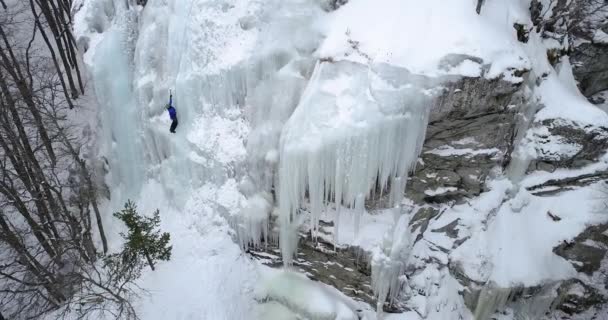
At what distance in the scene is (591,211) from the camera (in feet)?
22.6

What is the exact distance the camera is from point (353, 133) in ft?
21.1

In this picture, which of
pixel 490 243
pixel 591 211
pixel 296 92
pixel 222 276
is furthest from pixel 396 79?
pixel 222 276

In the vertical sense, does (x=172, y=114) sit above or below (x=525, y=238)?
above

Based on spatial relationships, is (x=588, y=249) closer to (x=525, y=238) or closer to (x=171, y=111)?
(x=525, y=238)

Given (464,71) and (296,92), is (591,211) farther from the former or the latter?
(296,92)

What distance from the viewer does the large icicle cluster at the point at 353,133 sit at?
6367 mm

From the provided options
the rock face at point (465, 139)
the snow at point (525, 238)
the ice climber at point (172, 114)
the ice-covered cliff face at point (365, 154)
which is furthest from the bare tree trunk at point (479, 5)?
the ice climber at point (172, 114)

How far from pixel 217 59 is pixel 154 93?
2001 mm

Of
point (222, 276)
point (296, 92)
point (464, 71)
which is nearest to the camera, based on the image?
point (464, 71)

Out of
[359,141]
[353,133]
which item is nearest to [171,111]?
[353,133]

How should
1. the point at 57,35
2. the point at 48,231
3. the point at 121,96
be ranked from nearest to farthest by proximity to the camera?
1. the point at 48,231
2. the point at 121,96
3. the point at 57,35

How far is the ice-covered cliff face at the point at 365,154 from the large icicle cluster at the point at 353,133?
27mm

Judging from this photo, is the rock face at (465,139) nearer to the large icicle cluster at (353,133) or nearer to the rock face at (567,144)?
the large icicle cluster at (353,133)

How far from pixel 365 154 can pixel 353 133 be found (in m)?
0.43
